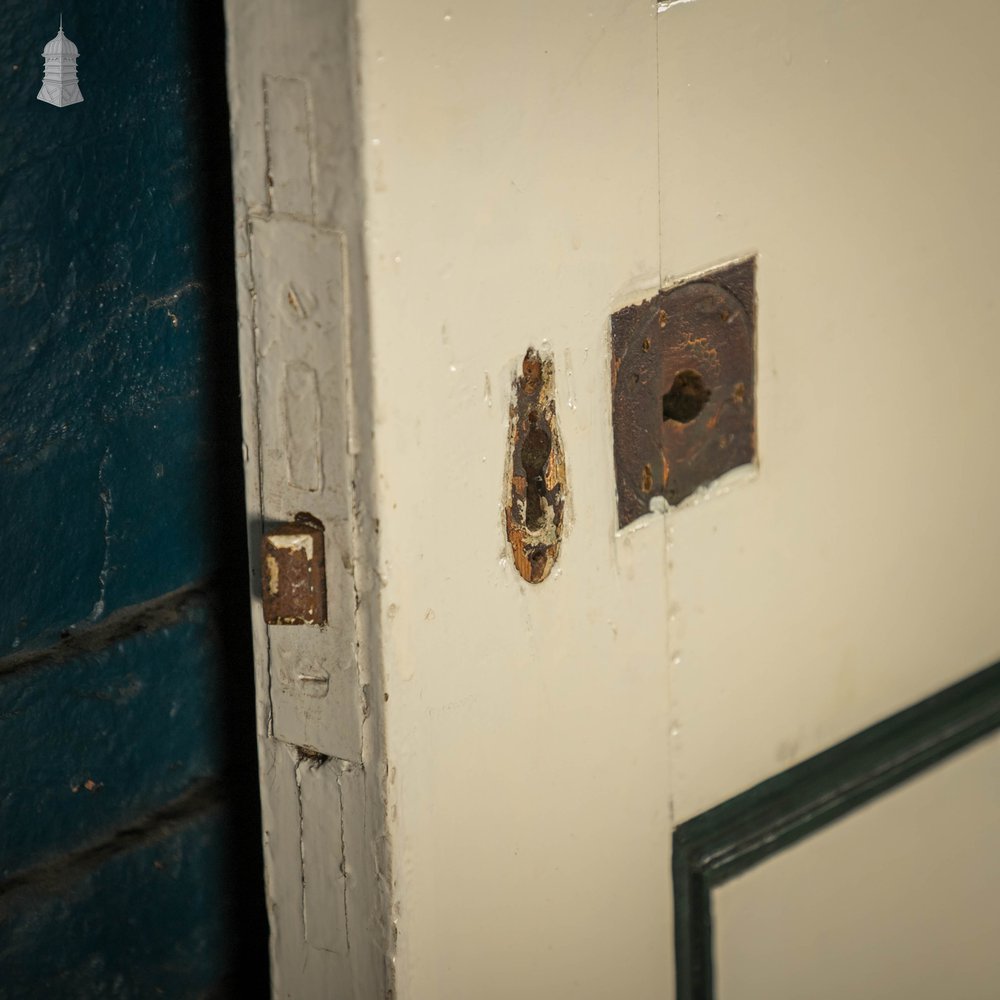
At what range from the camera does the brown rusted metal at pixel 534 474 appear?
816mm

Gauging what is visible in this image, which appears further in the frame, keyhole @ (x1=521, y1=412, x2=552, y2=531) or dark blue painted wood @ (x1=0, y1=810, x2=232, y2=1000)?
dark blue painted wood @ (x1=0, y1=810, x2=232, y2=1000)

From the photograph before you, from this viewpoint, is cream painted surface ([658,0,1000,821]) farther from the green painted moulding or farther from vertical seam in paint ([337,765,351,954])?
vertical seam in paint ([337,765,351,954])

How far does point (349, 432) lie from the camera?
2.46 ft

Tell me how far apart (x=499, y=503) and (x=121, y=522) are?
10.0 inches

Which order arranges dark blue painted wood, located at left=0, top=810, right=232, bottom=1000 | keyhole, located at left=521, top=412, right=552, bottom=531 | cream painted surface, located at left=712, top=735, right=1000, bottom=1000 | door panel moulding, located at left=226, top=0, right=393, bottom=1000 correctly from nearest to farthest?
door panel moulding, located at left=226, top=0, right=393, bottom=1000 < keyhole, located at left=521, top=412, right=552, bottom=531 < dark blue painted wood, located at left=0, top=810, right=232, bottom=1000 < cream painted surface, located at left=712, top=735, right=1000, bottom=1000

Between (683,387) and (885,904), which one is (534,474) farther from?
(885,904)

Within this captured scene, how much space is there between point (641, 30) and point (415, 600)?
1.12ft

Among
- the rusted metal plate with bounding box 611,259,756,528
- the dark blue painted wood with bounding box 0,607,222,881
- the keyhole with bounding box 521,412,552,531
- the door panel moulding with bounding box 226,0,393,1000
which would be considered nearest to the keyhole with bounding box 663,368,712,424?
the rusted metal plate with bounding box 611,259,756,528

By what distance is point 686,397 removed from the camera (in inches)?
35.6

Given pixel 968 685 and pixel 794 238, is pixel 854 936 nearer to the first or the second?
pixel 968 685

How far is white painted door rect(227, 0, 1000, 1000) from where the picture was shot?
0.74 m

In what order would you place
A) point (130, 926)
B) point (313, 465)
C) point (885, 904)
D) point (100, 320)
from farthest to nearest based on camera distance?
point (885, 904), point (130, 926), point (100, 320), point (313, 465)

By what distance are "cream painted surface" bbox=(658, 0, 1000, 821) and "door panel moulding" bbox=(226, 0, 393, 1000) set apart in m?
0.22

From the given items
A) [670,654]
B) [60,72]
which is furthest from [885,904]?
[60,72]
